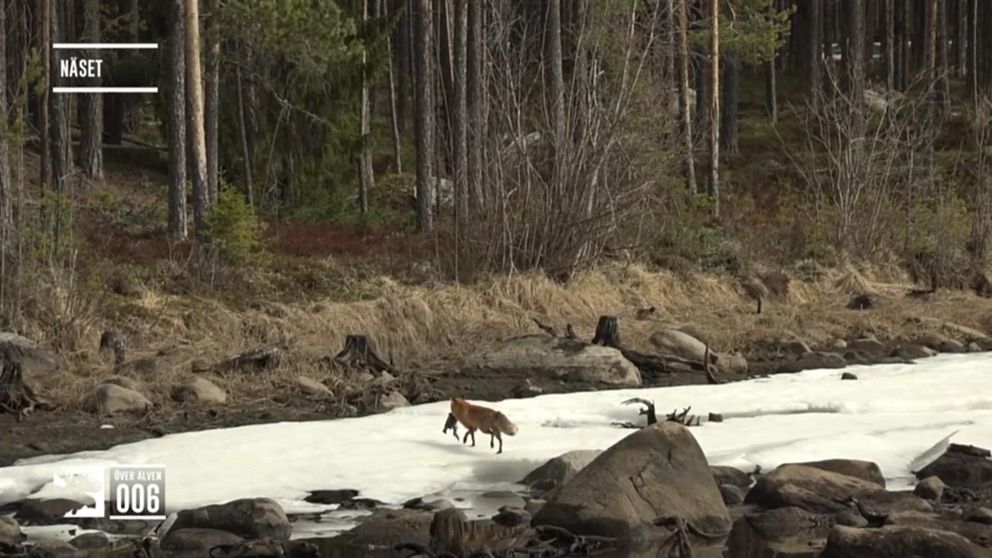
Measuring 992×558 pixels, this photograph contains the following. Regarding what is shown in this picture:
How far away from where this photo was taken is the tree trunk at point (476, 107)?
20.7m

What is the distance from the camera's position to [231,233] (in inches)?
781

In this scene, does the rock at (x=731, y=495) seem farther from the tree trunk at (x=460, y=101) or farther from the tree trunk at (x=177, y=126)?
the tree trunk at (x=177, y=126)

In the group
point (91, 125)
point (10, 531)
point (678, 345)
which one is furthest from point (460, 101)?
point (10, 531)

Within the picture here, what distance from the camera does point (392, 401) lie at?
14.5 meters

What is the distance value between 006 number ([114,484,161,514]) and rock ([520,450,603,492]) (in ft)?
8.69

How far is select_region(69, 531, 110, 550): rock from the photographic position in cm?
906

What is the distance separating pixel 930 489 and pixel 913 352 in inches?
330

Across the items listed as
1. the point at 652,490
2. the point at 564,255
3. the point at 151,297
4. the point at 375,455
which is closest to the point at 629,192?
the point at 564,255

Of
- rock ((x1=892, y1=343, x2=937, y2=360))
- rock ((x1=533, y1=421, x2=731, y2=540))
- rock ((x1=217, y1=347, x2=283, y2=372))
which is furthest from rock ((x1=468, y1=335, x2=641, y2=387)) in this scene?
rock ((x1=533, y1=421, x2=731, y2=540))

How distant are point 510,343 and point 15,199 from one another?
562 cm

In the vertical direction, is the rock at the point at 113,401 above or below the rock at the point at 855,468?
above

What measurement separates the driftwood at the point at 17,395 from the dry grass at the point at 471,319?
270 millimetres

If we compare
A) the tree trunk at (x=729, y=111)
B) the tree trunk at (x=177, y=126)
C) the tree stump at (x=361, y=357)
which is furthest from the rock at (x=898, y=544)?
the tree trunk at (x=729, y=111)

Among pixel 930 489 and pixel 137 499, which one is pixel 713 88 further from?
pixel 137 499
